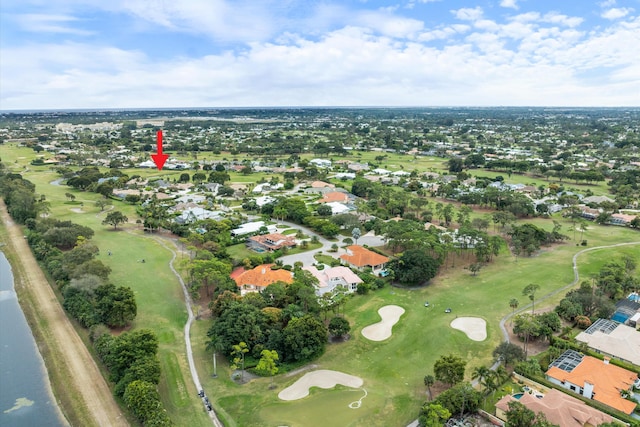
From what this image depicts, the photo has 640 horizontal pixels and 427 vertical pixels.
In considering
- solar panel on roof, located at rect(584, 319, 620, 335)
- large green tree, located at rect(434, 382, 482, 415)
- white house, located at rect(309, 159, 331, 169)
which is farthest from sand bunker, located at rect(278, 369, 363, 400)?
white house, located at rect(309, 159, 331, 169)

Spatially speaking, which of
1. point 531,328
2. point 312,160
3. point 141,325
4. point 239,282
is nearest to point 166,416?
point 141,325

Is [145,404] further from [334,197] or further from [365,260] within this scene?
[334,197]

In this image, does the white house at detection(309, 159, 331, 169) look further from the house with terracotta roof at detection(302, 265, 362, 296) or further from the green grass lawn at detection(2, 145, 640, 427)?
the house with terracotta roof at detection(302, 265, 362, 296)

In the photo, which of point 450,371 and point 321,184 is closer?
point 450,371

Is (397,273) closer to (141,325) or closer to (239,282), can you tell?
(239,282)

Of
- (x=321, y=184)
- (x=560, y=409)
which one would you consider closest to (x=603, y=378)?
(x=560, y=409)

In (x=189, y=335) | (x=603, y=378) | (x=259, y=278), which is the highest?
(x=259, y=278)

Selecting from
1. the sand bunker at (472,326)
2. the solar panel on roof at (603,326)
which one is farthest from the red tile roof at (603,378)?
the sand bunker at (472,326)
